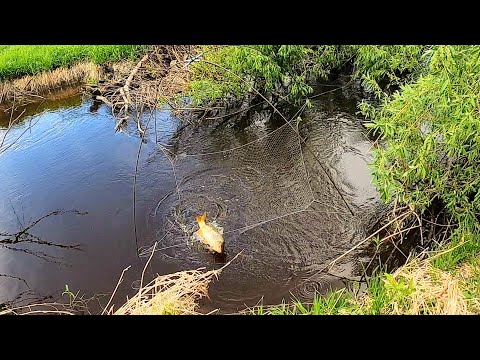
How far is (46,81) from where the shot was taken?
11.9m

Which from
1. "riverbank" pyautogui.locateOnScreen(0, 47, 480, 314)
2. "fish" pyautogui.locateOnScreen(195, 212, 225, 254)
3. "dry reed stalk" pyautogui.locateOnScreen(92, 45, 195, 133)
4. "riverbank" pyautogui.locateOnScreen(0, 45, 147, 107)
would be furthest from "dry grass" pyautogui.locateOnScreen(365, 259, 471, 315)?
"riverbank" pyautogui.locateOnScreen(0, 45, 147, 107)

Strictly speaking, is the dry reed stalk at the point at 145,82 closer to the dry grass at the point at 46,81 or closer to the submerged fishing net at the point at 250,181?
the dry grass at the point at 46,81

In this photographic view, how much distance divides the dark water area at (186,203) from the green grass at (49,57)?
8.69ft

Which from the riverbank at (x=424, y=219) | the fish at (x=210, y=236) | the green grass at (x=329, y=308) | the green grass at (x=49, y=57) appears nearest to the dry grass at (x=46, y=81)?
the green grass at (x=49, y=57)

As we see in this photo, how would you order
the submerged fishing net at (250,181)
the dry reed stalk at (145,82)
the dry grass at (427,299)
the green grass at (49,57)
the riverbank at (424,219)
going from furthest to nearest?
1. the green grass at (49,57)
2. the dry reed stalk at (145,82)
3. the submerged fishing net at (250,181)
4. the riverbank at (424,219)
5. the dry grass at (427,299)

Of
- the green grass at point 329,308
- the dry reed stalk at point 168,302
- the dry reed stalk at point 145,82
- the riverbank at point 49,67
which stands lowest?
the green grass at point 329,308

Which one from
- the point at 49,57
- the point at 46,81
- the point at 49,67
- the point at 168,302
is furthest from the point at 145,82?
the point at 168,302

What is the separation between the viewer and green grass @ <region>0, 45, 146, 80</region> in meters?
11.7

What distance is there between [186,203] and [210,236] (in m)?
1.36

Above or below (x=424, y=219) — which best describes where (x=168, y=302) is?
above

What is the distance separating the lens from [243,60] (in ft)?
30.1

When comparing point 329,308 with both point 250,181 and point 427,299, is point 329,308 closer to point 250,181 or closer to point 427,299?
point 427,299

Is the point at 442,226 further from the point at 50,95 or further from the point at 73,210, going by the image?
the point at 50,95

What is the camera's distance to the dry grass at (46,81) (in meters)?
11.5
